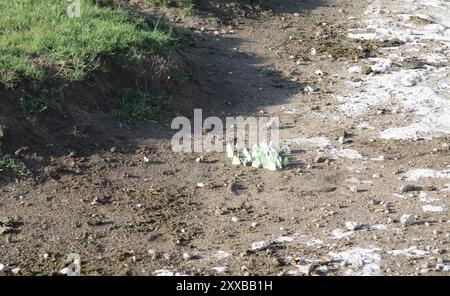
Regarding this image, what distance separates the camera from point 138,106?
756cm

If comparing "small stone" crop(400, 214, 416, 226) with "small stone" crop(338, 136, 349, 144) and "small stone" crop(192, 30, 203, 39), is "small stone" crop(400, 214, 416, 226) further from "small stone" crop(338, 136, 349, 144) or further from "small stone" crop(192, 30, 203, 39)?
"small stone" crop(192, 30, 203, 39)

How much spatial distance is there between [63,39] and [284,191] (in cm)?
265

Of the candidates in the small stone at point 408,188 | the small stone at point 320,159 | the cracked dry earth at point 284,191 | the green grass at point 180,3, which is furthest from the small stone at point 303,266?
the green grass at point 180,3

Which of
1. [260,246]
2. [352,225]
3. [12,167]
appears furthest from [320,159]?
[12,167]

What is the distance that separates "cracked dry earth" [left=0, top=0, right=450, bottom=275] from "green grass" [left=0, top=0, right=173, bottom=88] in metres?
0.84

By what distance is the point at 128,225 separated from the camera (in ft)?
19.3

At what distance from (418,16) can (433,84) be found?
2.55m

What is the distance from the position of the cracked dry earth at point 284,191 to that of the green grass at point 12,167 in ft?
0.37

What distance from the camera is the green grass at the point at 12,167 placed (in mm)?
6336

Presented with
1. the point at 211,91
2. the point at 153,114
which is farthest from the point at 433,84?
the point at 153,114

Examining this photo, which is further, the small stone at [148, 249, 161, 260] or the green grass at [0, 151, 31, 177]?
the green grass at [0, 151, 31, 177]

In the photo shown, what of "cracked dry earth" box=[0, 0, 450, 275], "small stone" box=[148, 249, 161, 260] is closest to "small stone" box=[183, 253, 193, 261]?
"cracked dry earth" box=[0, 0, 450, 275]

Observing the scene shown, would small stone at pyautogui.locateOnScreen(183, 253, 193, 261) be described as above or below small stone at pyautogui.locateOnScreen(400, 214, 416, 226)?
below

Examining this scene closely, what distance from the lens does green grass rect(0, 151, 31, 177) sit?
634 centimetres
